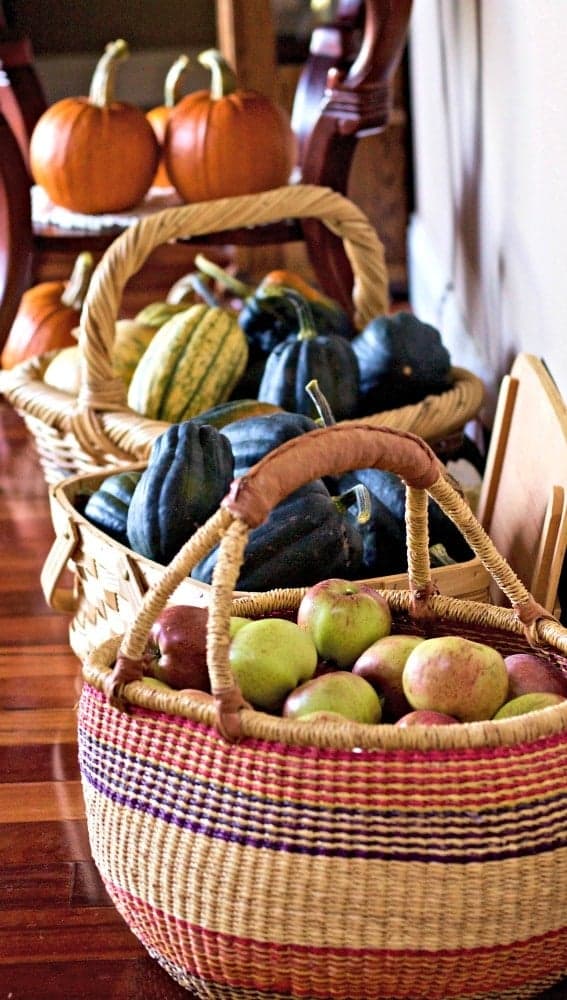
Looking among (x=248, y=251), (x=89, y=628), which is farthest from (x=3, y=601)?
(x=248, y=251)

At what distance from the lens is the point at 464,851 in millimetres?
842

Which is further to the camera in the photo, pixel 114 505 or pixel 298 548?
pixel 114 505

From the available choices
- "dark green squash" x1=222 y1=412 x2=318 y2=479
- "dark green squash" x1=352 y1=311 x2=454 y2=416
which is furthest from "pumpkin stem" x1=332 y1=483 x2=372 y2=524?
"dark green squash" x1=352 y1=311 x2=454 y2=416

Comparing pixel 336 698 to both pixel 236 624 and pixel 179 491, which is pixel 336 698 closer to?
pixel 236 624

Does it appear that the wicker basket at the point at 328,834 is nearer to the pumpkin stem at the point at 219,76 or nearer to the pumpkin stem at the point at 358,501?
the pumpkin stem at the point at 358,501

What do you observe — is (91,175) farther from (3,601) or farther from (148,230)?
(3,601)

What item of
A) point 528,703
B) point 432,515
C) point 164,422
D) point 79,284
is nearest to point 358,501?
point 432,515

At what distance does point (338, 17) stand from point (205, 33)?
93.4 inches

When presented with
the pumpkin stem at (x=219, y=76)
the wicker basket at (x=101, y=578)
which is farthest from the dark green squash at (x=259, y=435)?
the pumpkin stem at (x=219, y=76)

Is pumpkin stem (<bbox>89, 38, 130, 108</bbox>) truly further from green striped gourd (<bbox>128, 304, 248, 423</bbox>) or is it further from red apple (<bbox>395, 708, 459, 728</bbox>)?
red apple (<bbox>395, 708, 459, 728</bbox>)

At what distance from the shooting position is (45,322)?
2668 millimetres

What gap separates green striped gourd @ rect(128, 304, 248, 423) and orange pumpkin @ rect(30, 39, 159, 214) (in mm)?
723

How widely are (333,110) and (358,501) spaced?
141 centimetres

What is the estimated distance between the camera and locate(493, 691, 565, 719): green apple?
3.07ft
